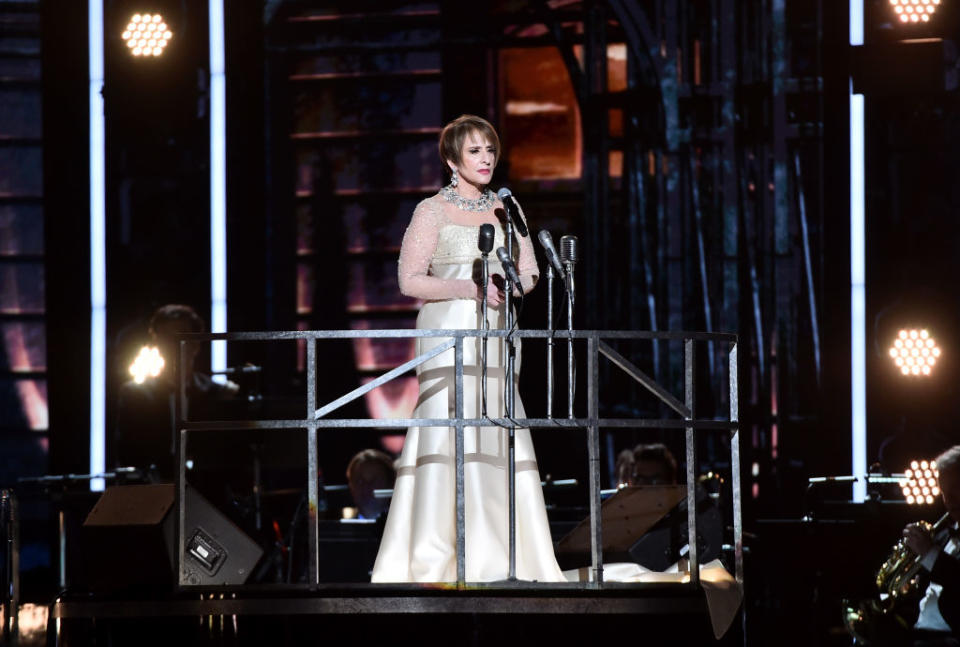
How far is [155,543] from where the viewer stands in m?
4.22

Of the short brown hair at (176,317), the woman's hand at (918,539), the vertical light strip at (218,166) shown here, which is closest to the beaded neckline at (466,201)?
the woman's hand at (918,539)

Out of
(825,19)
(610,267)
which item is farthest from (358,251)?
(825,19)

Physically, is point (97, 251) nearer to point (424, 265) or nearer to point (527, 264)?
point (424, 265)

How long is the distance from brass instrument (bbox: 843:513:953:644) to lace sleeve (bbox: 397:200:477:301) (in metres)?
2.23

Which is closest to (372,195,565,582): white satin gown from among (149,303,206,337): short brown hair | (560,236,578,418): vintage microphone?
(560,236,578,418): vintage microphone

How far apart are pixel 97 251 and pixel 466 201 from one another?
3.77 metres

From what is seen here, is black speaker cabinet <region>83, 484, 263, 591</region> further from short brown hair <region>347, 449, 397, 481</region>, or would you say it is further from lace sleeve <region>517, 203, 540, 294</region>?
short brown hair <region>347, 449, 397, 481</region>

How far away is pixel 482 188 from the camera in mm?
4227

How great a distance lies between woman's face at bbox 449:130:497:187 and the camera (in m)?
4.10

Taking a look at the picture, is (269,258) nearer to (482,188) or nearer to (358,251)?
(358,251)

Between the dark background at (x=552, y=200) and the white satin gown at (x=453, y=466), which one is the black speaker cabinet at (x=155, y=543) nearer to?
the white satin gown at (x=453, y=466)

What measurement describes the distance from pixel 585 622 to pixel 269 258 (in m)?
4.18

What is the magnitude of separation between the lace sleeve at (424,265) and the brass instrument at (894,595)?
2.23 metres

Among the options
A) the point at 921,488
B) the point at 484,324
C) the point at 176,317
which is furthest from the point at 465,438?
the point at 921,488
